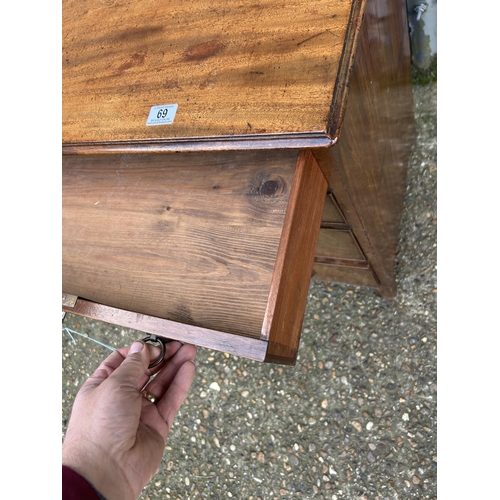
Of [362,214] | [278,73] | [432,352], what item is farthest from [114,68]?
[432,352]

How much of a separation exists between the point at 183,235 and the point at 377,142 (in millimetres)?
609

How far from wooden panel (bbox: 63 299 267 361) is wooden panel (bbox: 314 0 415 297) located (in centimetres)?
40

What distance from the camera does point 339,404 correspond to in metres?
1.87

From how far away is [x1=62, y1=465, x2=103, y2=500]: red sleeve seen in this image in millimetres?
942

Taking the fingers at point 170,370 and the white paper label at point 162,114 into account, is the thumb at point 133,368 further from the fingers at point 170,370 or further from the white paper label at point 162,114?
the white paper label at point 162,114

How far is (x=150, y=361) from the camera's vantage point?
4.02 ft

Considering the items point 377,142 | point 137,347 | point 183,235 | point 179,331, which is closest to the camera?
point 179,331

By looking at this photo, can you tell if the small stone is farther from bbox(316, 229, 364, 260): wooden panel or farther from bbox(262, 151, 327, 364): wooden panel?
bbox(262, 151, 327, 364): wooden panel

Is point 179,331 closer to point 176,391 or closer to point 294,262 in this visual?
point 294,262

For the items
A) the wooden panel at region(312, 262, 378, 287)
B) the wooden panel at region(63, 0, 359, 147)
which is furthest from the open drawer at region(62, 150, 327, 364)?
the wooden panel at region(312, 262, 378, 287)

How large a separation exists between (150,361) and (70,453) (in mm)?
279

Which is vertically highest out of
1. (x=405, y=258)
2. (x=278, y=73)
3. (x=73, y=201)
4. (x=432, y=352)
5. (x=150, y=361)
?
(x=278, y=73)

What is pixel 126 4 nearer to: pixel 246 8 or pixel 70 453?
pixel 246 8

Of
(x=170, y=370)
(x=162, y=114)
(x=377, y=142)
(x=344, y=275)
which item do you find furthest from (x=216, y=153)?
(x=344, y=275)
